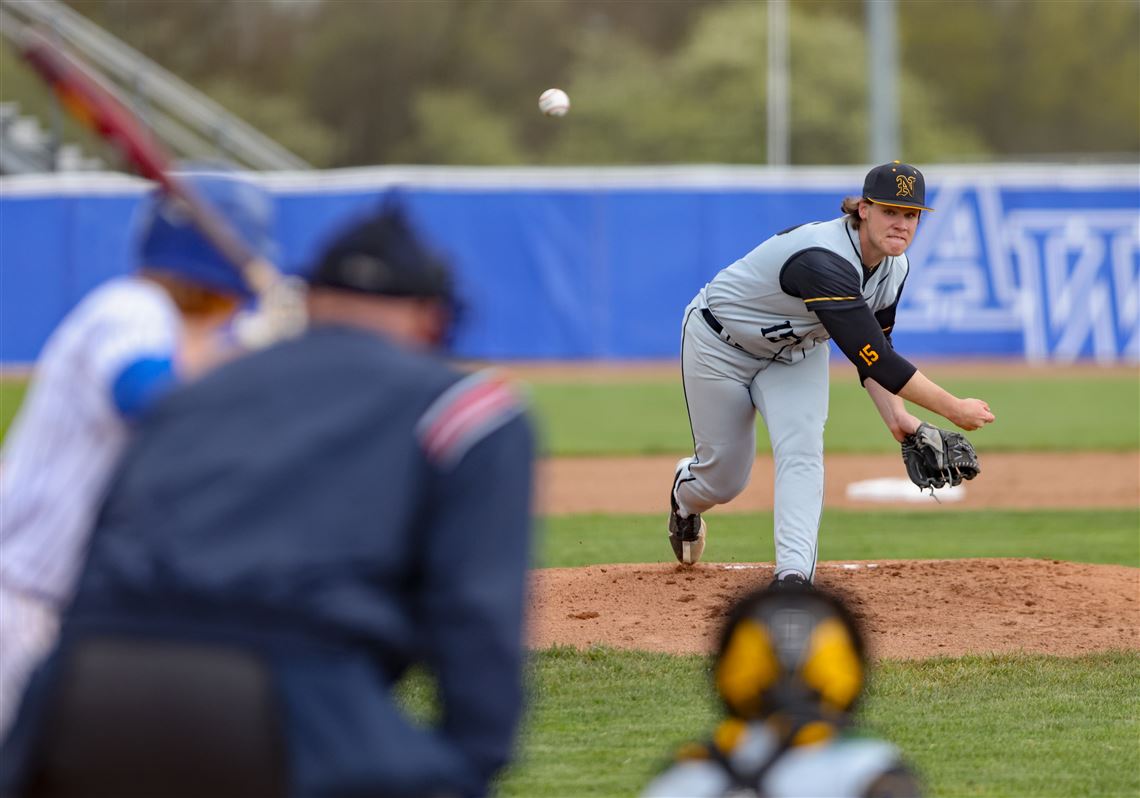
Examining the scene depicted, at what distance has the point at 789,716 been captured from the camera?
2.19 meters

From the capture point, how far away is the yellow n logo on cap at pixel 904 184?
585cm

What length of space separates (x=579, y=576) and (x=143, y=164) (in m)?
4.33

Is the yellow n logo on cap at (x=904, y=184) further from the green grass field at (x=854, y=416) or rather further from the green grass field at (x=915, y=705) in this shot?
the green grass field at (x=854, y=416)

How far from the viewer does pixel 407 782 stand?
2.06 metres

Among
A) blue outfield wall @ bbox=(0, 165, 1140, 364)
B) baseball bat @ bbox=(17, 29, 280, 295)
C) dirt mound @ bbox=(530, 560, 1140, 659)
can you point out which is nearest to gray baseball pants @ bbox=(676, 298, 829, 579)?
dirt mound @ bbox=(530, 560, 1140, 659)

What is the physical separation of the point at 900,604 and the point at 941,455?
30.3 inches

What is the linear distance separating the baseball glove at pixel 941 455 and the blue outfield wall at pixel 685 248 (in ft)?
46.0

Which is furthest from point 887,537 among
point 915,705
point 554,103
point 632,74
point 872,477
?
point 632,74

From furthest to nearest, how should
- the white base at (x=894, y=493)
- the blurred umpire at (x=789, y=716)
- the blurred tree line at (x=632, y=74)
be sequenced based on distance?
the blurred tree line at (x=632, y=74) < the white base at (x=894, y=493) < the blurred umpire at (x=789, y=716)

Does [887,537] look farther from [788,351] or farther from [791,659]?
[791,659]

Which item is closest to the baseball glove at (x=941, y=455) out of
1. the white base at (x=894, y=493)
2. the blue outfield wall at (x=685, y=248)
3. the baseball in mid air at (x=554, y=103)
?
the baseball in mid air at (x=554, y=103)

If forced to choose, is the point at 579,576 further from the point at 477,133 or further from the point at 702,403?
the point at 477,133

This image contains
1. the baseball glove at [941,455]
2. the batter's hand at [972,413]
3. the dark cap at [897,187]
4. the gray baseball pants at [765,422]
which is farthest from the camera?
the baseball glove at [941,455]

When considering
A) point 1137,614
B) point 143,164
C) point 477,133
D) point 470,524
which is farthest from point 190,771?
point 477,133
